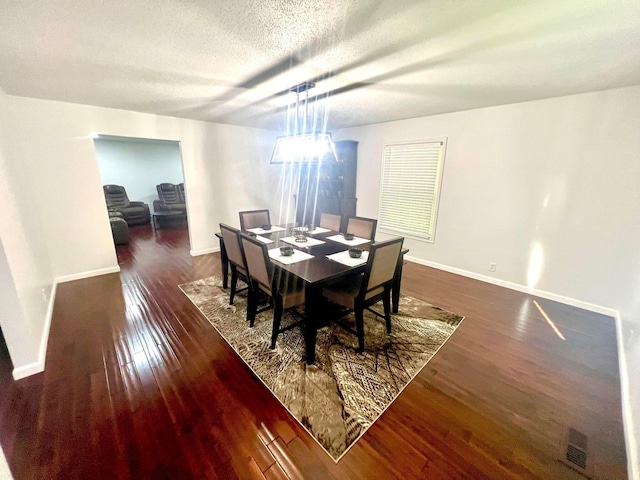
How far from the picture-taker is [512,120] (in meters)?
3.04

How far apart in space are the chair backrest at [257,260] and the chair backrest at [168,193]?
6366 mm

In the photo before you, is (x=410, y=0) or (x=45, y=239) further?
(x=45, y=239)

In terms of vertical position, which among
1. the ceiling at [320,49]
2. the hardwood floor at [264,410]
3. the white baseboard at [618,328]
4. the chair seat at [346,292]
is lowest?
the hardwood floor at [264,410]

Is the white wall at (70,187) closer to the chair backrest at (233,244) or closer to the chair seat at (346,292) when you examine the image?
the chair backrest at (233,244)

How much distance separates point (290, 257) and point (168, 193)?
679cm

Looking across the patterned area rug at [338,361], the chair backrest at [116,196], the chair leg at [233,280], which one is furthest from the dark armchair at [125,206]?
the chair leg at [233,280]

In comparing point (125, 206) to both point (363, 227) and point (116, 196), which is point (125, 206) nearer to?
point (116, 196)

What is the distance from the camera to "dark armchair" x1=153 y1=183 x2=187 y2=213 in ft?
23.1

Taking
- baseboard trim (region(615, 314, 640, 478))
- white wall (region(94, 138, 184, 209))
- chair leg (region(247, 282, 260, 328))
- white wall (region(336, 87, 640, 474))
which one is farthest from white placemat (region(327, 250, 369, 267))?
white wall (region(94, 138, 184, 209))

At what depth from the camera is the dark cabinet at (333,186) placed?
4.73 metres

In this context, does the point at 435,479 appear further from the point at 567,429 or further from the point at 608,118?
the point at 608,118

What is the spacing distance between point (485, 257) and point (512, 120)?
179cm

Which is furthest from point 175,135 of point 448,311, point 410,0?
point 448,311

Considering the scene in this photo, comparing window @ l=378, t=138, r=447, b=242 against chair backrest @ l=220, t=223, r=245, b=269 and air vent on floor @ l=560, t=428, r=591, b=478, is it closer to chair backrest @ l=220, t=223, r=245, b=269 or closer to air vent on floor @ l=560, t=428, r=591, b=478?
air vent on floor @ l=560, t=428, r=591, b=478
